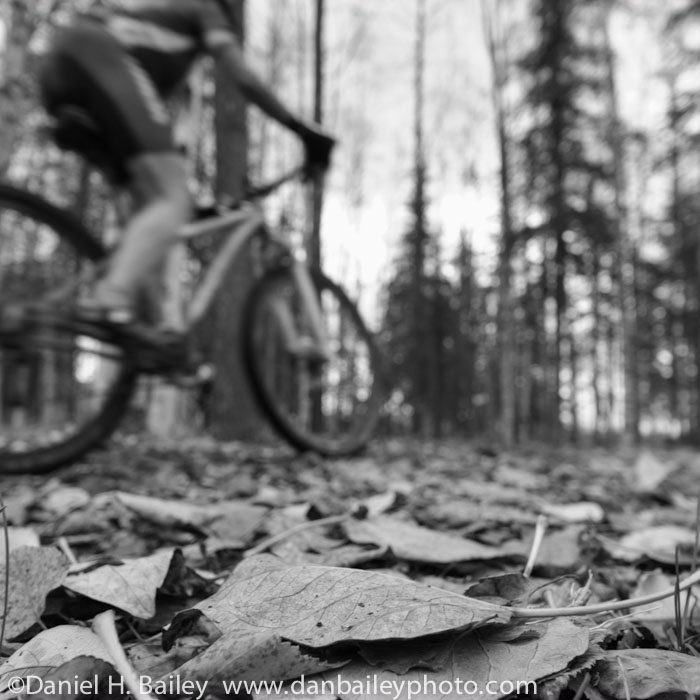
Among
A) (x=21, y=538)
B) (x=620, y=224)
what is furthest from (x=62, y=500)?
(x=620, y=224)

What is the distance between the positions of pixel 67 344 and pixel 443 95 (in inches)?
761

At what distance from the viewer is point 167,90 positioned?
2672 millimetres

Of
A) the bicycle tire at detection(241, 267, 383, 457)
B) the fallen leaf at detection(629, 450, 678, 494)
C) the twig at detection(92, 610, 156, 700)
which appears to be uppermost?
the bicycle tire at detection(241, 267, 383, 457)

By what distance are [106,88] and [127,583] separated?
2158mm

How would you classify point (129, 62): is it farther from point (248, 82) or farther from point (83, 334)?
point (83, 334)

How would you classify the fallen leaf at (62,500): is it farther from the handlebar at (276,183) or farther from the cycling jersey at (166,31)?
the handlebar at (276,183)

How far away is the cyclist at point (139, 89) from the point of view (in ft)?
7.58

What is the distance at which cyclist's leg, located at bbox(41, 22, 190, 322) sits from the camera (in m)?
2.31

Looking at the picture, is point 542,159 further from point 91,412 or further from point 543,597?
point 543,597

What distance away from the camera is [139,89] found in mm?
2352

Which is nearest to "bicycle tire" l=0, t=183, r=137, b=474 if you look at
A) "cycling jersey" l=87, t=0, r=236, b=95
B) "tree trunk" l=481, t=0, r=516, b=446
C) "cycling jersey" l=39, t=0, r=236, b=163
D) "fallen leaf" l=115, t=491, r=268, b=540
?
"cycling jersey" l=39, t=0, r=236, b=163

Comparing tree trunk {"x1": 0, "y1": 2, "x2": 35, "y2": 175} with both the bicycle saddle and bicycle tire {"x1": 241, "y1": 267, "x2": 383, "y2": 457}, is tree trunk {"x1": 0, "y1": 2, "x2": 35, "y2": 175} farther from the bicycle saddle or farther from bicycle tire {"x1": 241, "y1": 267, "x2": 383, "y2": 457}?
the bicycle saddle

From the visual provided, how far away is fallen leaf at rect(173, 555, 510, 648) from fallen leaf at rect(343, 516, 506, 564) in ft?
1.09

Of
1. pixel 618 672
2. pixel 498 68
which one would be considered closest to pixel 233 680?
pixel 618 672
